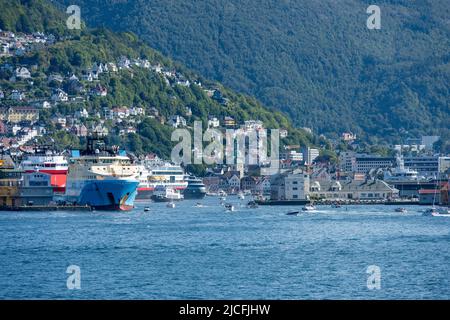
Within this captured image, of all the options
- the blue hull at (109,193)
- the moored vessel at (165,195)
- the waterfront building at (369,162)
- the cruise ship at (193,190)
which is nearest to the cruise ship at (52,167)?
the blue hull at (109,193)

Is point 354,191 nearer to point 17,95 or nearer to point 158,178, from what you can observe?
point 158,178

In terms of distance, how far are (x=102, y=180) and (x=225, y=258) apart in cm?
4664

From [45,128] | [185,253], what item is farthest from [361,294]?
[45,128]

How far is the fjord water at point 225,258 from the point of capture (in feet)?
131

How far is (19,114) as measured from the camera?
180500 mm

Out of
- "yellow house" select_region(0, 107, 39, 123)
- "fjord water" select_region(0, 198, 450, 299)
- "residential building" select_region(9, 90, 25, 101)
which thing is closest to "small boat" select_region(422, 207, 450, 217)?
"fjord water" select_region(0, 198, 450, 299)

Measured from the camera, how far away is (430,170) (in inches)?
7264

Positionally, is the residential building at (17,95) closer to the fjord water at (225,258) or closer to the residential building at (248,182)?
the residential building at (248,182)

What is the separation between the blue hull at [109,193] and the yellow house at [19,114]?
8388 centimetres

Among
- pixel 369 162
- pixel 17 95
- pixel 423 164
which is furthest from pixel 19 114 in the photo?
pixel 423 164

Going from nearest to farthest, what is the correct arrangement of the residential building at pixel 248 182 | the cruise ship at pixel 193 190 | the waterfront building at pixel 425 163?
the cruise ship at pixel 193 190, the residential building at pixel 248 182, the waterfront building at pixel 425 163

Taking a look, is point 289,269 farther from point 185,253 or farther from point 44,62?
point 44,62

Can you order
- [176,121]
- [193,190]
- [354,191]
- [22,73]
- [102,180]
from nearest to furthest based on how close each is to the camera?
[102,180] < [354,191] < [193,190] < [176,121] < [22,73]

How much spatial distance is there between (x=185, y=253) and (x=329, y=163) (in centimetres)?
14480
